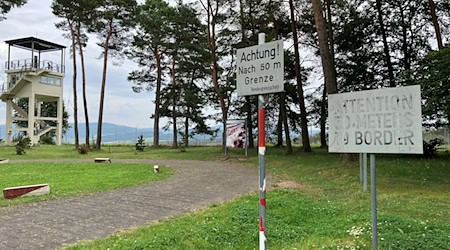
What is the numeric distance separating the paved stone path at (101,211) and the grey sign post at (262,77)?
244 centimetres

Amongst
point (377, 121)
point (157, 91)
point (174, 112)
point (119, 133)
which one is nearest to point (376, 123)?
point (377, 121)

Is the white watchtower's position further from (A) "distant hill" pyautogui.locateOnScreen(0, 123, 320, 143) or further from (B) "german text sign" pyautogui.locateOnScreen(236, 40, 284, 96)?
(B) "german text sign" pyautogui.locateOnScreen(236, 40, 284, 96)

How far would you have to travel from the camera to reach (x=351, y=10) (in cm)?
1986

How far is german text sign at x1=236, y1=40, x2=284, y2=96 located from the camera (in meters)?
3.24

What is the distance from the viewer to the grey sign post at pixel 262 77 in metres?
3.25

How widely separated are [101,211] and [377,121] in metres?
4.61

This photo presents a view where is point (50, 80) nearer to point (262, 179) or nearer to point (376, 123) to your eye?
point (262, 179)

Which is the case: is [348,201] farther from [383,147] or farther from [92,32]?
[92,32]

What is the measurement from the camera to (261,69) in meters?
3.37

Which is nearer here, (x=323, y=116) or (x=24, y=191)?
(x=24, y=191)

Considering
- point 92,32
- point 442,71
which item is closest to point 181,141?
point 92,32

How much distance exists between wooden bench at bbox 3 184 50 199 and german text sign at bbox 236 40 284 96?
6094mm

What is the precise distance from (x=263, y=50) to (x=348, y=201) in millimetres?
4608

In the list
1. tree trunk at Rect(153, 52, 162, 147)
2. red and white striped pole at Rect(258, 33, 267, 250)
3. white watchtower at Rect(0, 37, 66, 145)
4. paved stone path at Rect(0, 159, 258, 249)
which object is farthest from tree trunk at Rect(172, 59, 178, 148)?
red and white striped pole at Rect(258, 33, 267, 250)
